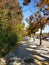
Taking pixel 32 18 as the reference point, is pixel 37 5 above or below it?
above

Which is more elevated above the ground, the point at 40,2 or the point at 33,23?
the point at 40,2

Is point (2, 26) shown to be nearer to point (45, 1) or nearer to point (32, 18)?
point (45, 1)

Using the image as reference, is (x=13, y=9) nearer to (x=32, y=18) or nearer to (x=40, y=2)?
(x=32, y=18)

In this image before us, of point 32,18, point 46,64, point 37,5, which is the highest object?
point 37,5

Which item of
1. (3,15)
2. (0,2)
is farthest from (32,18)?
(0,2)

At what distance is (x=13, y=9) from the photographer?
30.7 meters

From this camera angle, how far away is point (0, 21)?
20.9 meters

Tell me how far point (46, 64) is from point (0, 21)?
7.02 meters

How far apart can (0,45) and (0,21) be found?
294 cm

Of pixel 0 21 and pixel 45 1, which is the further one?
pixel 0 21

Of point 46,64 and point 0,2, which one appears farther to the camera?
point 0,2

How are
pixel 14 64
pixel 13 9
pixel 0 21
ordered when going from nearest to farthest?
pixel 14 64 → pixel 0 21 → pixel 13 9

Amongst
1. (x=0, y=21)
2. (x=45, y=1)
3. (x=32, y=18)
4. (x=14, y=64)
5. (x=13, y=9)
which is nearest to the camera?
(x=45, y=1)

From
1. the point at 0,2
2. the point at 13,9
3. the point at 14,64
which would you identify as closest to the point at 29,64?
the point at 14,64
